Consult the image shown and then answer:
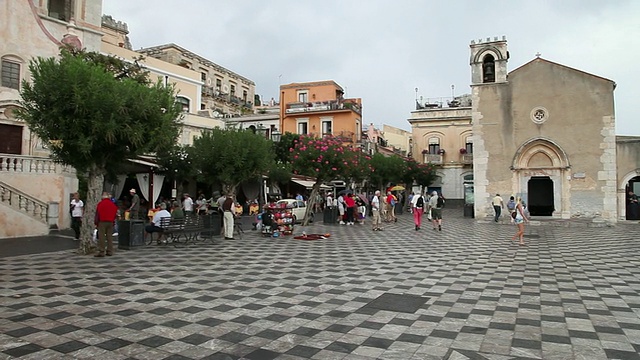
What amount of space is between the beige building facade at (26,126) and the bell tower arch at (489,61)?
67.0ft

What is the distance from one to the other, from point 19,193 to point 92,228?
19.0ft

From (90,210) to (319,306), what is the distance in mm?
7927

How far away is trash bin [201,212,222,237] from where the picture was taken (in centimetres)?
1393

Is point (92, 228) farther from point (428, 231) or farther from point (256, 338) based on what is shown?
point (428, 231)

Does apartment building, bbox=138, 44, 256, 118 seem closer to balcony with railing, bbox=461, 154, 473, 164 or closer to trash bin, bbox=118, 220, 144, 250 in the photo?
trash bin, bbox=118, 220, 144, 250

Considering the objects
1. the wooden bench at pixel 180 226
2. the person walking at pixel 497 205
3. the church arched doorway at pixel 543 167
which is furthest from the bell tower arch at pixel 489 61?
the wooden bench at pixel 180 226

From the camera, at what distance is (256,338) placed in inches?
188

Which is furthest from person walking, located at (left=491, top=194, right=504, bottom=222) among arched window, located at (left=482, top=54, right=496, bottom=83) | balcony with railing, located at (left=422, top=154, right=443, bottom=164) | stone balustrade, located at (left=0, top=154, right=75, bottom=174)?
balcony with railing, located at (left=422, top=154, right=443, bottom=164)

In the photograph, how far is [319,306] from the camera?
20.1 ft

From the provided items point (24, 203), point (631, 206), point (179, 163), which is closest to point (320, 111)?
point (179, 163)

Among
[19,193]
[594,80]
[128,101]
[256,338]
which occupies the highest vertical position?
[594,80]

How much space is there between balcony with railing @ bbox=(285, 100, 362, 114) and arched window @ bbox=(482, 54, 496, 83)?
18.3 meters

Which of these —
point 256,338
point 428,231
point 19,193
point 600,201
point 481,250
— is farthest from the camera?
point 600,201

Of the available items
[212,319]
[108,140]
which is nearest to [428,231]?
[108,140]
